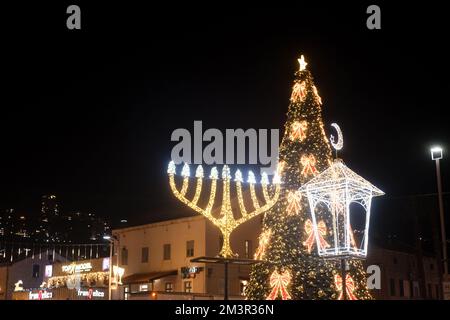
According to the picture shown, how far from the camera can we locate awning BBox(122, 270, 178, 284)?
143ft

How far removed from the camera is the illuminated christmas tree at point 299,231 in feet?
93.9

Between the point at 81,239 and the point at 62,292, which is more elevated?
the point at 81,239

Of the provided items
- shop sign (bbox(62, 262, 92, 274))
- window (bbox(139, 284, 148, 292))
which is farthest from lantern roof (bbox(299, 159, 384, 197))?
shop sign (bbox(62, 262, 92, 274))

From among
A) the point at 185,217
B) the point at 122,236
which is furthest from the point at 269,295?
the point at 122,236

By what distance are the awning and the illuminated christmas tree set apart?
13412 mm

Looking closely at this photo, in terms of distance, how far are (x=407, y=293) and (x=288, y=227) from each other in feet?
93.0

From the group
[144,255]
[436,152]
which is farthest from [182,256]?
[436,152]

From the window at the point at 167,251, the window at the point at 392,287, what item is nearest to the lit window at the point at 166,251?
the window at the point at 167,251

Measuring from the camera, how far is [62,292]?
52250mm

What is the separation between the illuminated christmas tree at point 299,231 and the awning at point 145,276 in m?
13.4

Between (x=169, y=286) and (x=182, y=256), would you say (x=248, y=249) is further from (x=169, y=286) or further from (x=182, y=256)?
(x=169, y=286)

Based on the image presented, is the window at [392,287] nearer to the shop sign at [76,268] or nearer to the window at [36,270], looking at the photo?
the shop sign at [76,268]
